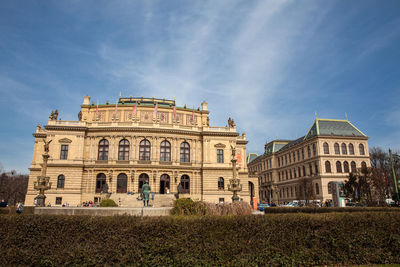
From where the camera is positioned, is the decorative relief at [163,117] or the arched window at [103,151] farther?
the decorative relief at [163,117]

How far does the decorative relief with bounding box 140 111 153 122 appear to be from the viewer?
168 ft

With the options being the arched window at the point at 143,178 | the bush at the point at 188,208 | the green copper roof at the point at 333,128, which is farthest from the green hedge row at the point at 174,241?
the green copper roof at the point at 333,128

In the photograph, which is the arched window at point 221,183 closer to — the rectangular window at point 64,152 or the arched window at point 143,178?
the arched window at point 143,178

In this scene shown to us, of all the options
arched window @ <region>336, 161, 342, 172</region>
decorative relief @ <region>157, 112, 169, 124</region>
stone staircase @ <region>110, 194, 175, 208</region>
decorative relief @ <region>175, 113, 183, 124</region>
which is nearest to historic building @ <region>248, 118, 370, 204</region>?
arched window @ <region>336, 161, 342, 172</region>

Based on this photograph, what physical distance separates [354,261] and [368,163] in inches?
2421

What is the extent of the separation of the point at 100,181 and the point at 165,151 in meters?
12.0

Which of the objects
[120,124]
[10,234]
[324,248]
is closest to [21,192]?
[120,124]

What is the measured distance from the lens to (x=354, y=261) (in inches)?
396

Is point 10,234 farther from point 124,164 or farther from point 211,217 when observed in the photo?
point 124,164

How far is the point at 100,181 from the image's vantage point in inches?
1773

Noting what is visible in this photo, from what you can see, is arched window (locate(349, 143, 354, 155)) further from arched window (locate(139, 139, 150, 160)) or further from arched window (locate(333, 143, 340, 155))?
arched window (locate(139, 139, 150, 160))

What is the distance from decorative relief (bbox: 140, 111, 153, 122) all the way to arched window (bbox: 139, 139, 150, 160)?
562 centimetres

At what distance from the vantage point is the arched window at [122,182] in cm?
4494

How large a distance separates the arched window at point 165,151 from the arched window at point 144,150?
2.41m
